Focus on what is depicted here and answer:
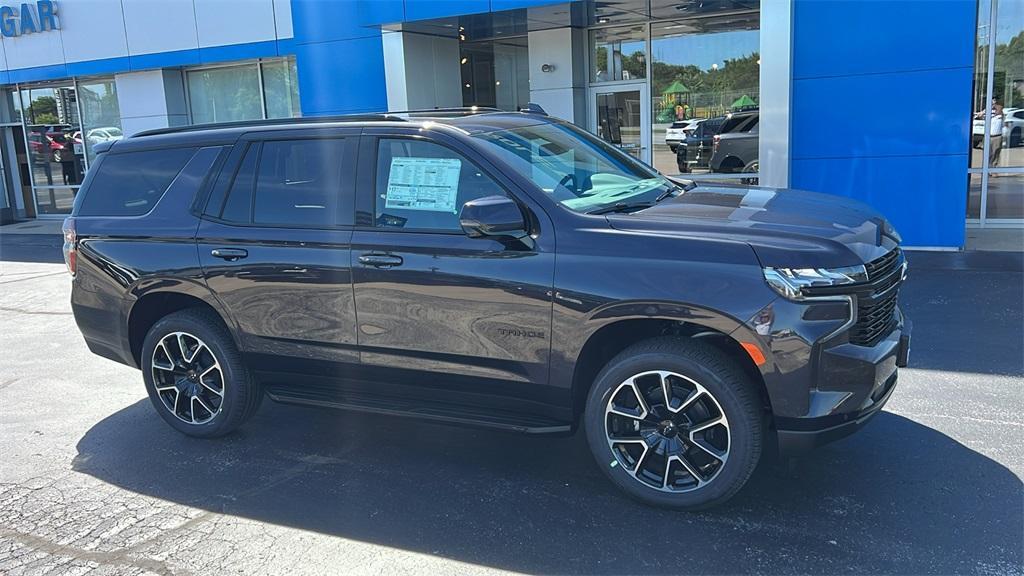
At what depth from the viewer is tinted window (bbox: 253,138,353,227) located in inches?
181

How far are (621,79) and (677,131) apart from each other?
131cm

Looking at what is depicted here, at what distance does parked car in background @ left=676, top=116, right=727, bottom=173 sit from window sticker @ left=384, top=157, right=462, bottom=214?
947 centimetres

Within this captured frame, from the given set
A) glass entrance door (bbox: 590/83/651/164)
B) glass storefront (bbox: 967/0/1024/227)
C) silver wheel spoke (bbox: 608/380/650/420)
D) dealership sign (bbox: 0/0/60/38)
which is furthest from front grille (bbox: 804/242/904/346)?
dealership sign (bbox: 0/0/60/38)

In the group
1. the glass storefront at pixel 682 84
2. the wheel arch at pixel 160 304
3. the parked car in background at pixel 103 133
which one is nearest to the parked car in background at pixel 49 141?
the parked car in background at pixel 103 133

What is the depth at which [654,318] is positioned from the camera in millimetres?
3764

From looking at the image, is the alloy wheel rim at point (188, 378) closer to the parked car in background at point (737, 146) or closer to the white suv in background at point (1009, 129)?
the parked car in background at point (737, 146)

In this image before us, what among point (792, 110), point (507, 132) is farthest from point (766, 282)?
point (792, 110)

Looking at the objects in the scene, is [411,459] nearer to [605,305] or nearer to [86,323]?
[605,305]

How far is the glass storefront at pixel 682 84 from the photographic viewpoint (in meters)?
12.6

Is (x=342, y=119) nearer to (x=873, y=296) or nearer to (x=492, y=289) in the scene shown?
(x=492, y=289)

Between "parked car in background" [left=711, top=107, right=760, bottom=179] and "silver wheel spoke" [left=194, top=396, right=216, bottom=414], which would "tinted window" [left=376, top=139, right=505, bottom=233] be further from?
"parked car in background" [left=711, top=107, right=760, bottom=179]

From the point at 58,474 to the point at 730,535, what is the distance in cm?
378

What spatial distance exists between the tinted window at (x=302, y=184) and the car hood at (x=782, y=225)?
5.27 feet

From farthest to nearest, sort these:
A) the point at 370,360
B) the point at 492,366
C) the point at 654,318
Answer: the point at 370,360 < the point at 492,366 < the point at 654,318
